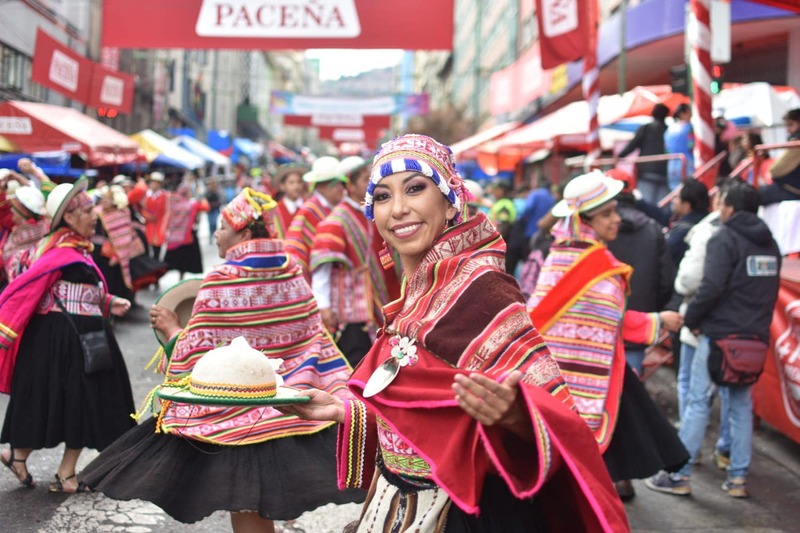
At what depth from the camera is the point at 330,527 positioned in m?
5.80

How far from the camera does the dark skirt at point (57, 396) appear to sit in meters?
5.95

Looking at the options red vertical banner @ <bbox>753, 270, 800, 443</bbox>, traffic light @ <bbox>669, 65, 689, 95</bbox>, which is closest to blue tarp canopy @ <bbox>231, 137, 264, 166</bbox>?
traffic light @ <bbox>669, 65, 689, 95</bbox>

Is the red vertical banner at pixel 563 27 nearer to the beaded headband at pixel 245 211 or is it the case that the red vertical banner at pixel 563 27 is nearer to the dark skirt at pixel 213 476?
the beaded headband at pixel 245 211

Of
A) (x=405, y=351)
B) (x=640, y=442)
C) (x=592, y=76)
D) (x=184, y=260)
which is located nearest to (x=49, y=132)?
(x=184, y=260)

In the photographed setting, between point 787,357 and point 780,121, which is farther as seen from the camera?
point 780,121


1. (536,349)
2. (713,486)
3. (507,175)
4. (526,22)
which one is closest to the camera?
(536,349)

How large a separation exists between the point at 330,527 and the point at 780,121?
8350 millimetres

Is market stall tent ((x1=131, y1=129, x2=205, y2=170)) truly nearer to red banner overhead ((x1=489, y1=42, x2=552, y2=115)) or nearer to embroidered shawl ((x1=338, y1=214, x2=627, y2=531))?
red banner overhead ((x1=489, y1=42, x2=552, y2=115))

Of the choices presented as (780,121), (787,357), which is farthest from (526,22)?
(787,357)

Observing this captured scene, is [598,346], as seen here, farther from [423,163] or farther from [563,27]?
[563,27]

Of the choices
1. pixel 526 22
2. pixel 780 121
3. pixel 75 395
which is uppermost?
pixel 526 22

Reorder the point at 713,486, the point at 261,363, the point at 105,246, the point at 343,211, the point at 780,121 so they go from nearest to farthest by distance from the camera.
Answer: the point at 261,363
the point at 713,486
the point at 343,211
the point at 780,121
the point at 105,246

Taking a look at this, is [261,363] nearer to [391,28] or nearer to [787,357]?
[787,357]

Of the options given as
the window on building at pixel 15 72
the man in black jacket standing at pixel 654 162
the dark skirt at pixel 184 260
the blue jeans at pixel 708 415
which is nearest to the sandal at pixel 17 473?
the blue jeans at pixel 708 415
